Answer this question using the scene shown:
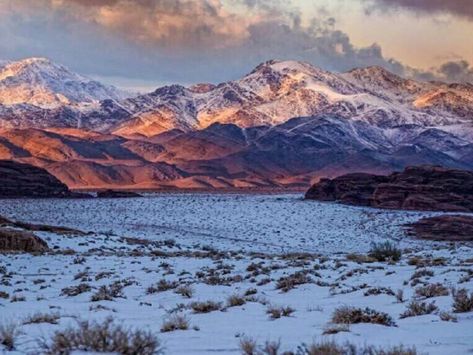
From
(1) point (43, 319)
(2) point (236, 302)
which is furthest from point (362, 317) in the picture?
(1) point (43, 319)

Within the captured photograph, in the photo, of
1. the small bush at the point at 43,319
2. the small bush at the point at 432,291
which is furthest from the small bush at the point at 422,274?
the small bush at the point at 43,319

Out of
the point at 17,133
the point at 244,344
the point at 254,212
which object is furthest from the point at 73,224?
the point at 17,133

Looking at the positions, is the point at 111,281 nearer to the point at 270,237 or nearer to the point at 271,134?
the point at 270,237

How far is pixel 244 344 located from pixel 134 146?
527 ft

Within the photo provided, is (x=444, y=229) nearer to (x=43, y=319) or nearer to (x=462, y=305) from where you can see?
(x=462, y=305)

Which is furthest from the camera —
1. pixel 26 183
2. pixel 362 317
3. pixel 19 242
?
pixel 26 183

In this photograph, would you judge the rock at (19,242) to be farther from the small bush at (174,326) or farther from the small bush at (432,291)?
the small bush at (174,326)

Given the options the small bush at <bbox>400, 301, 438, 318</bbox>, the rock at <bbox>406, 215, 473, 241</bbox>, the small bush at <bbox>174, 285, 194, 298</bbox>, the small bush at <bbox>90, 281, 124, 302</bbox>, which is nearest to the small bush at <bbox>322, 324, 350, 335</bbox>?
the small bush at <bbox>400, 301, 438, 318</bbox>

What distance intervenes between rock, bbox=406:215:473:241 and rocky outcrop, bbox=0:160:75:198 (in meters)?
46.1

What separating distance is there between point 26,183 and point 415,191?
148 feet

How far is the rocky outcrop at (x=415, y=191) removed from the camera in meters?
66.4

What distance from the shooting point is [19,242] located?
28.1 meters

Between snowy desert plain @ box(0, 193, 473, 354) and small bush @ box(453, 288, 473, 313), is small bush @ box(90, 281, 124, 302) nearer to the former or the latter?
snowy desert plain @ box(0, 193, 473, 354)

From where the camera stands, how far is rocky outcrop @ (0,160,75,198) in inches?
3234
